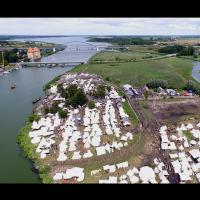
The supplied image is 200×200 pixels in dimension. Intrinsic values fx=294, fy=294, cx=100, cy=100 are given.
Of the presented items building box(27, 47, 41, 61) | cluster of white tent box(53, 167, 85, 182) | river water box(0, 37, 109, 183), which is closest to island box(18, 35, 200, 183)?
cluster of white tent box(53, 167, 85, 182)

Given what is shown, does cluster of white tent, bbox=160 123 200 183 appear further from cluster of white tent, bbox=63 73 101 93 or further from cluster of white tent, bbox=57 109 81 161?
cluster of white tent, bbox=63 73 101 93

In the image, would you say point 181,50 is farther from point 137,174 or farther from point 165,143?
point 137,174

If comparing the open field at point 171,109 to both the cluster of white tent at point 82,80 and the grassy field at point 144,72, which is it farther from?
the cluster of white tent at point 82,80

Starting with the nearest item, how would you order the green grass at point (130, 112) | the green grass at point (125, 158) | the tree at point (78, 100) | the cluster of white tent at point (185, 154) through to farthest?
the cluster of white tent at point (185, 154) < the green grass at point (125, 158) < the green grass at point (130, 112) < the tree at point (78, 100)

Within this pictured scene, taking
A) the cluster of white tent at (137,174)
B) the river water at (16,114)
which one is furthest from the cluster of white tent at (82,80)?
the cluster of white tent at (137,174)
